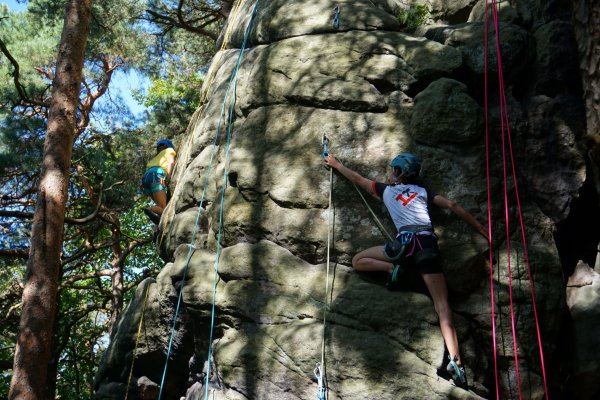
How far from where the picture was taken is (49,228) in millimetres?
6566

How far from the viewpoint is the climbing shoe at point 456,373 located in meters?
4.84

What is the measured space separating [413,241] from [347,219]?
863 mm

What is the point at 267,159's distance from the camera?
254 inches

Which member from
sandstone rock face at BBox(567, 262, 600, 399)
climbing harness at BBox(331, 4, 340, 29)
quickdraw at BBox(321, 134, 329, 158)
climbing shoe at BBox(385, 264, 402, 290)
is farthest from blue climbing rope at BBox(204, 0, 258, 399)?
sandstone rock face at BBox(567, 262, 600, 399)

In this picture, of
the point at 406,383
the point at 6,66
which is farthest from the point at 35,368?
the point at 6,66

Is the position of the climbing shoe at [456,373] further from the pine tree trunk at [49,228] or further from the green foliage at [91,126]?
the green foliage at [91,126]

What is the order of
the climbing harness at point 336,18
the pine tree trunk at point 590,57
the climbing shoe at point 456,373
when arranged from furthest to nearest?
1. the climbing harness at point 336,18
2. the pine tree trunk at point 590,57
3. the climbing shoe at point 456,373

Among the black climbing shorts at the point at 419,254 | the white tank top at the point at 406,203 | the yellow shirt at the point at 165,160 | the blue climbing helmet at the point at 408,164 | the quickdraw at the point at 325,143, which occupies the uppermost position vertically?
the yellow shirt at the point at 165,160

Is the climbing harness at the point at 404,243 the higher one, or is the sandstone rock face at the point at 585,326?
the climbing harness at the point at 404,243

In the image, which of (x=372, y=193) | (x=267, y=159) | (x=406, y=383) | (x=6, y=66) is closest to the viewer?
(x=406, y=383)

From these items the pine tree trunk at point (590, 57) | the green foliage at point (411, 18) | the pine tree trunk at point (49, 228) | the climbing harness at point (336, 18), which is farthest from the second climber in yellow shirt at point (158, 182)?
the pine tree trunk at point (590, 57)

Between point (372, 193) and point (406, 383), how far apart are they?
182 centimetres

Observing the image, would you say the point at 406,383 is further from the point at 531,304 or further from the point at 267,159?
the point at 267,159

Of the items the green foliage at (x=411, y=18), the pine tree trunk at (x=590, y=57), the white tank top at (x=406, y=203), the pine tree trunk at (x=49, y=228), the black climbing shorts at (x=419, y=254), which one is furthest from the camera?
the green foliage at (x=411, y=18)
